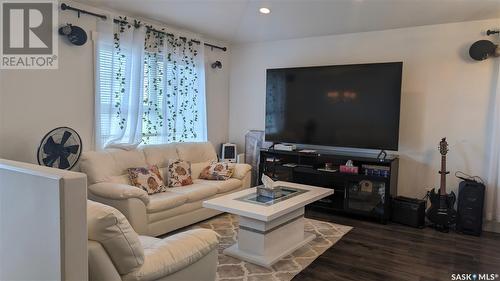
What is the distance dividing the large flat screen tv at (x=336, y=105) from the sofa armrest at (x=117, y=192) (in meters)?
2.43

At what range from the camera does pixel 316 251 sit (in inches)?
131

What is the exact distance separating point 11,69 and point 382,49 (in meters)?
4.30

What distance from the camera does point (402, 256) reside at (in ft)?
10.7

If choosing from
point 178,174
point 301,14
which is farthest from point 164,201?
point 301,14

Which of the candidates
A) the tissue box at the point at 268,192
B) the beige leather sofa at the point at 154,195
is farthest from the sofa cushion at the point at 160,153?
the tissue box at the point at 268,192

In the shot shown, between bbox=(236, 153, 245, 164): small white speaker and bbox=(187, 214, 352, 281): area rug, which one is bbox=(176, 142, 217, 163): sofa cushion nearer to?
bbox=(236, 153, 245, 164): small white speaker

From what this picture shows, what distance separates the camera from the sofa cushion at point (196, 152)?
465 centimetres

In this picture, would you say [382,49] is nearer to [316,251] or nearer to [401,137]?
[401,137]

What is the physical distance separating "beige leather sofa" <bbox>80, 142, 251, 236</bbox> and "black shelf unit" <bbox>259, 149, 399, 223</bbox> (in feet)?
1.89

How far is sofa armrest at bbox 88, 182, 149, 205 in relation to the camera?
10.5ft

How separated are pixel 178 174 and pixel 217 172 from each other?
1.82 ft

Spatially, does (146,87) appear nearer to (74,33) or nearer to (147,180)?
(74,33)

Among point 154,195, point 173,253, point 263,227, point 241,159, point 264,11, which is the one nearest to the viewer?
point 173,253

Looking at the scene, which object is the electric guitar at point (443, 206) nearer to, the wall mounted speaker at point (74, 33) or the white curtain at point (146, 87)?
the white curtain at point (146, 87)
